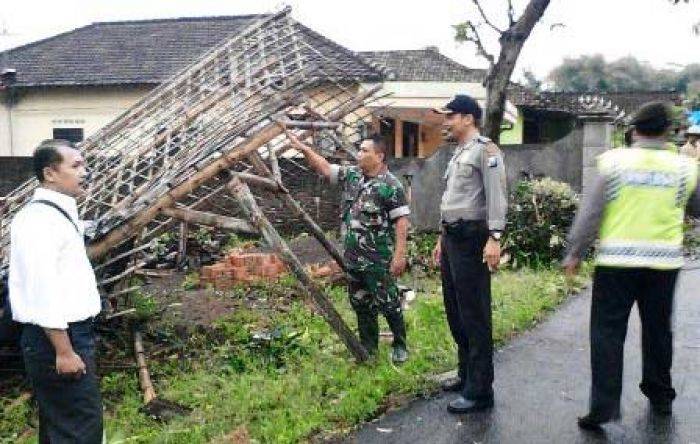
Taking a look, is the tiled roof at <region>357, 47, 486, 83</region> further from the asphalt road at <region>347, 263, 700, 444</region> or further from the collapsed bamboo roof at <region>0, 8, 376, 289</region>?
the asphalt road at <region>347, 263, 700, 444</region>

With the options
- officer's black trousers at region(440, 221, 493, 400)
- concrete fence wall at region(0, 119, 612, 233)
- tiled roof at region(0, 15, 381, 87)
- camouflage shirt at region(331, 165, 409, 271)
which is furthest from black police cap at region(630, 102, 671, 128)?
tiled roof at region(0, 15, 381, 87)

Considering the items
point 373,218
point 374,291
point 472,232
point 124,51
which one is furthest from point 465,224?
point 124,51

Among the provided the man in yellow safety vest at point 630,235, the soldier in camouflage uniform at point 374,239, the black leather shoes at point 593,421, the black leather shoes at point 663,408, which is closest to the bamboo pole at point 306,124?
the soldier in camouflage uniform at point 374,239

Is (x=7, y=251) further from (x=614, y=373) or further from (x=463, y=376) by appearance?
(x=614, y=373)

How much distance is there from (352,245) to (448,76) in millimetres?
16205

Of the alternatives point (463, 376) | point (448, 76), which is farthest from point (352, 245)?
point (448, 76)

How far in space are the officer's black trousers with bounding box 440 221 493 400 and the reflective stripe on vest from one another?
0.73m

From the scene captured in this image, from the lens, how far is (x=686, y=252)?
10.2 m

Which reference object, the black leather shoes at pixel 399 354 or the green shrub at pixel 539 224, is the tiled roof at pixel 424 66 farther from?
the black leather shoes at pixel 399 354

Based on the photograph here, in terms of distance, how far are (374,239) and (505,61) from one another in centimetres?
Answer: 721

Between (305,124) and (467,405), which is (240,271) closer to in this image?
(305,124)

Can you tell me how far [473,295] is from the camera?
445 centimetres

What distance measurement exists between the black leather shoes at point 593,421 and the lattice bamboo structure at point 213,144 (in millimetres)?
1705

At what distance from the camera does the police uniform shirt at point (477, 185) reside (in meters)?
4.26
